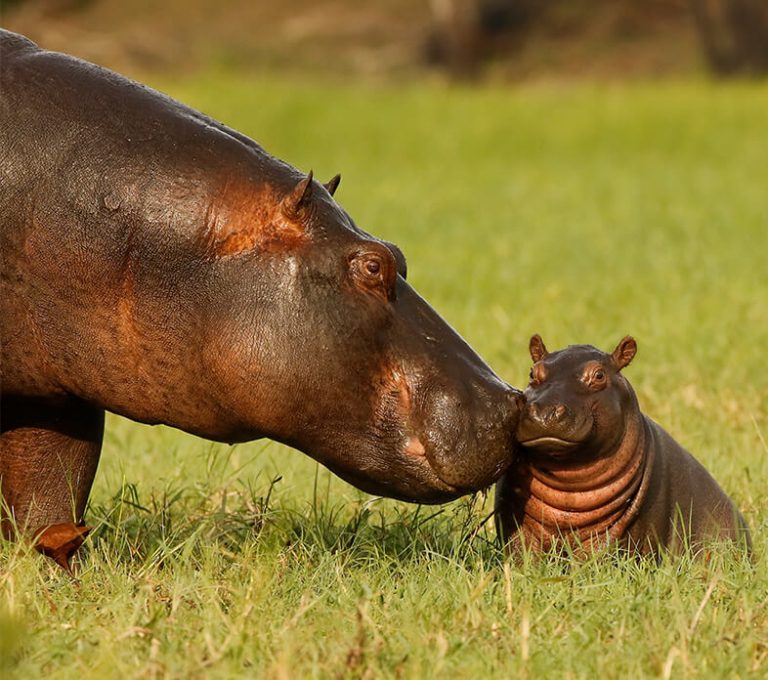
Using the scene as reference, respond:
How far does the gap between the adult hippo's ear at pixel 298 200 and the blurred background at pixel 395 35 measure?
87.7 feet

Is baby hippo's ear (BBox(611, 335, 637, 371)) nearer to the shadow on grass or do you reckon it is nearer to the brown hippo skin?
the shadow on grass

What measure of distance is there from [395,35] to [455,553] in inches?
1300

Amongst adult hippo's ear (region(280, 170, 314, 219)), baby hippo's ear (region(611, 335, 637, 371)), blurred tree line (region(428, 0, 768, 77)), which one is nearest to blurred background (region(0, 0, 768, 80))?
blurred tree line (region(428, 0, 768, 77))

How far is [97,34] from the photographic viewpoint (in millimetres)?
37375

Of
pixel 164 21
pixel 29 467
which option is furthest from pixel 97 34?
pixel 29 467

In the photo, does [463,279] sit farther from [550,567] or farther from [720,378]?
[550,567]

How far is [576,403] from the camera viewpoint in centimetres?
434

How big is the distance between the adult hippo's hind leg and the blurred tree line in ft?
85.3

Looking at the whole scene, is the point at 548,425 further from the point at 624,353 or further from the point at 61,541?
the point at 61,541

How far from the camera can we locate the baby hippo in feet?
14.7

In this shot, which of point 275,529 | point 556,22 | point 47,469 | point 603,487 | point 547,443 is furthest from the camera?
point 556,22

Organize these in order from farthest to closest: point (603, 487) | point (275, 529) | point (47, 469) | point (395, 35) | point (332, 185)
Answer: point (395, 35) → point (275, 529) → point (603, 487) → point (47, 469) → point (332, 185)

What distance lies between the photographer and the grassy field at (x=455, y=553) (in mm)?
3414

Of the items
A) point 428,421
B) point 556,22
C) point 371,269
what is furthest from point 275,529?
point 556,22
